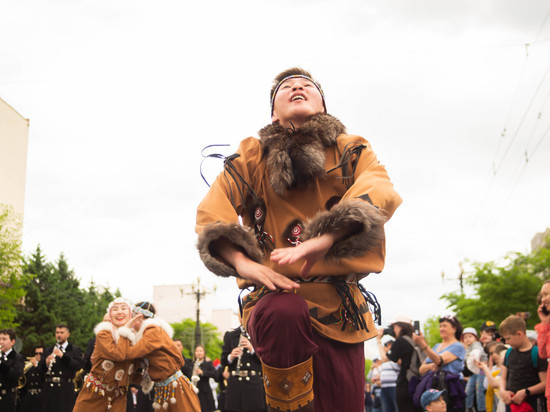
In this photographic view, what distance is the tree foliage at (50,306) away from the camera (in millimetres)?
35469

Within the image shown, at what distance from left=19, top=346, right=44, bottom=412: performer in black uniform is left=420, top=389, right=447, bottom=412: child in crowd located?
8.29 meters

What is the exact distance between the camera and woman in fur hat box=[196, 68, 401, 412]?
2482 mm

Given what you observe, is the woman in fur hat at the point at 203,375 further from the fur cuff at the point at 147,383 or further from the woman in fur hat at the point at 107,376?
the woman in fur hat at the point at 107,376

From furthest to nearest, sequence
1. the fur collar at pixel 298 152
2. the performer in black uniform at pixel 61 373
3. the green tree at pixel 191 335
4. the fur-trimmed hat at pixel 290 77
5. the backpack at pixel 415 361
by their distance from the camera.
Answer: the green tree at pixel 191 335
the performer in black uniform at pixel 61 373
the backpack at pixel 415 361
the fur-trimmed hat at pixel 290 77
the fur collar at pixel 298 152

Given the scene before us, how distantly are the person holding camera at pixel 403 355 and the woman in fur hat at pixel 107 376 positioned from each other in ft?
12.7

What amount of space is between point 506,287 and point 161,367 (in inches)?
859

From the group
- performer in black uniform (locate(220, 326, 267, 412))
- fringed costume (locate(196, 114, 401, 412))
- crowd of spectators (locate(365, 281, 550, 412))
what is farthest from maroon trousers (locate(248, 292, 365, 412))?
performer in black uniform (locate(220, 326, 267, 412))

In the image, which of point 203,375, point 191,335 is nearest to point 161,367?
point 203,375

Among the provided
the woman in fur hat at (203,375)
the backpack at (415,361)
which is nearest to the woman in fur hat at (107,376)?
the backpack at (415,361)

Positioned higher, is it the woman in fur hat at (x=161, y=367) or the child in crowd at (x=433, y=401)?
the woman in fur hat at (x=161, y=367)

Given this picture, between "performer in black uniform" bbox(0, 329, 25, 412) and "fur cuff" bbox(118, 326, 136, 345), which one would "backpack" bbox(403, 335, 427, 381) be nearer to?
"fur cuff" bbox(118, 326, 136, 345)

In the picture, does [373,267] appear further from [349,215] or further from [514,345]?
[514,345]

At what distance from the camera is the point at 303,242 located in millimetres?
2463

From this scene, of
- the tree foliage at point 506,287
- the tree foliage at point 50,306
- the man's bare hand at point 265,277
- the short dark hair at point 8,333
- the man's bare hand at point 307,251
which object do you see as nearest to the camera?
the man's bare hand at point 307,251
